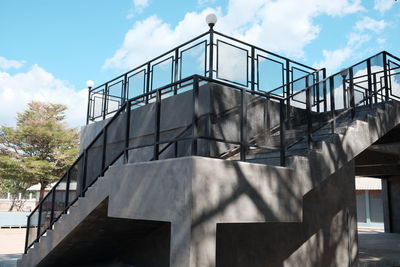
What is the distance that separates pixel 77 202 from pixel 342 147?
5747 mm

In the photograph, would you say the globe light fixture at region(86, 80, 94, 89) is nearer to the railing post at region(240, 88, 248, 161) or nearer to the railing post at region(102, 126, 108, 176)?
the railing post at region(102, 126, 108, 176)

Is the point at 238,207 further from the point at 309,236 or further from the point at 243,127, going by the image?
the point at 309,236

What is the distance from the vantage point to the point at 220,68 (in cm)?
965

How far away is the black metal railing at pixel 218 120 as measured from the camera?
6344 mm

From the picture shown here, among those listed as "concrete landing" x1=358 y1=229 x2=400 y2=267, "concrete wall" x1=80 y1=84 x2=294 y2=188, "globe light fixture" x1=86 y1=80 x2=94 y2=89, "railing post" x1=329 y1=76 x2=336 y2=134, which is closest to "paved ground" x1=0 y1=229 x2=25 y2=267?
"concrete wall" x1=80 y1=84 x2=294 y2=188

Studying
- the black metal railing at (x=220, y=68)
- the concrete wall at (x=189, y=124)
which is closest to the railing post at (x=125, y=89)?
the black metal railing at (x=220, y=68)

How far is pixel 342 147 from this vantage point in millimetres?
7488

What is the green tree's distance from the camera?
37094 mm

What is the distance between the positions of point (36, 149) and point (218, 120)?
3670 centimetres

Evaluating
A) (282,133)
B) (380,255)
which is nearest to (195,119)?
(282,133)

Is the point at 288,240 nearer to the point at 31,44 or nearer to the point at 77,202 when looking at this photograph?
the point at 77,202

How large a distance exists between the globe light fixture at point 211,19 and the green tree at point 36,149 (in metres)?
32.2

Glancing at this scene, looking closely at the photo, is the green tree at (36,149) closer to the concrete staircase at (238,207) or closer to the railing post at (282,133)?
the concrete staircase at (238,207)

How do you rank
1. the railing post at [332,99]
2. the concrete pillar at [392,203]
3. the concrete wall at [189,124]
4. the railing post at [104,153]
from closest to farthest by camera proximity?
1. the concrete wall at [189,124]
2. the railing post at [332,99]
3. the railing post at [104,153]
4. the concrete pillar at [392,203]
